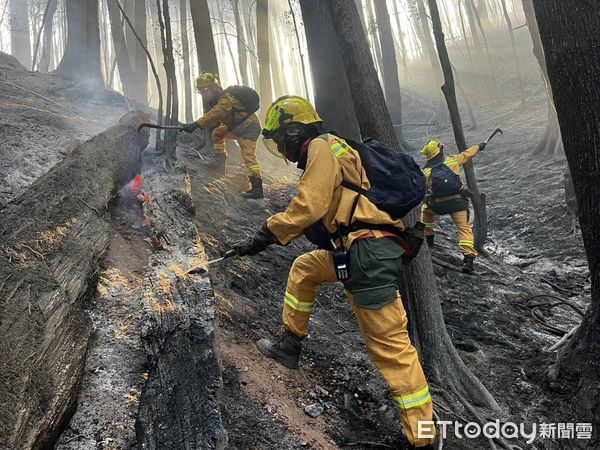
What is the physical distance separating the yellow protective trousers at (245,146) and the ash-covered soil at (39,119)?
6.18ft

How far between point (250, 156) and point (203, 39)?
3.89m

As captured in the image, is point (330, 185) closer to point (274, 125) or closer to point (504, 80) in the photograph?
point (274, 125)

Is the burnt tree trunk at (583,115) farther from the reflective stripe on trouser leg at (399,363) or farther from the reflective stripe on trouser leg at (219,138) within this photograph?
the reflective stripe on trouser leg at (219,138)

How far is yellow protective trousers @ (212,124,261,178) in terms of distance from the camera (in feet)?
21.1

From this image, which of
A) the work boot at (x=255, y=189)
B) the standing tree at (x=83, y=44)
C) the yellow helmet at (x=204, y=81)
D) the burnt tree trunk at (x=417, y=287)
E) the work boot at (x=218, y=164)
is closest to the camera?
the burnt tree trunk at (x=417, y=287)

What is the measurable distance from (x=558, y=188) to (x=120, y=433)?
962cm

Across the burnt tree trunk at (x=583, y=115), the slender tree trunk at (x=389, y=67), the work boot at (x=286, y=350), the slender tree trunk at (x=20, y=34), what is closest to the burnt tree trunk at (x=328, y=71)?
the burnt tree trunk at (x=583, y=115)

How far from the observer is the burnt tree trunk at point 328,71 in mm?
5562

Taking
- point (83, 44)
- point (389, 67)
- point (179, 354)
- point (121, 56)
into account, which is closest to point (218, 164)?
point (179, 354)

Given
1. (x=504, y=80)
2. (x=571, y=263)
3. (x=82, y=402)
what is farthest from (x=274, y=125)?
(x=504, y=80)

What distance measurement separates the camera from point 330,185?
8.57 feet

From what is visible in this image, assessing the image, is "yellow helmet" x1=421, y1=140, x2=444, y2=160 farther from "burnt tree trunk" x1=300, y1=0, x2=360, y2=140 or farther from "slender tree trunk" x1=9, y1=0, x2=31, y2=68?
"slender tree trunk" x1=9, y1=0, x2=31, y2=68

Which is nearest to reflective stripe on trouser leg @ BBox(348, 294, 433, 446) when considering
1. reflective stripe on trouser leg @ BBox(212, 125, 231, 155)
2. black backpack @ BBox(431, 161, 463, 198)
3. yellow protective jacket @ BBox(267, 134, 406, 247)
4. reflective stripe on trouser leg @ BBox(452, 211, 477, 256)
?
yellow protective jacket @ BBox(267, 134, 406, 247)

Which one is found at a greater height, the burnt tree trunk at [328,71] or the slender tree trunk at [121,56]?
the slender tree trunk at [121,56]
